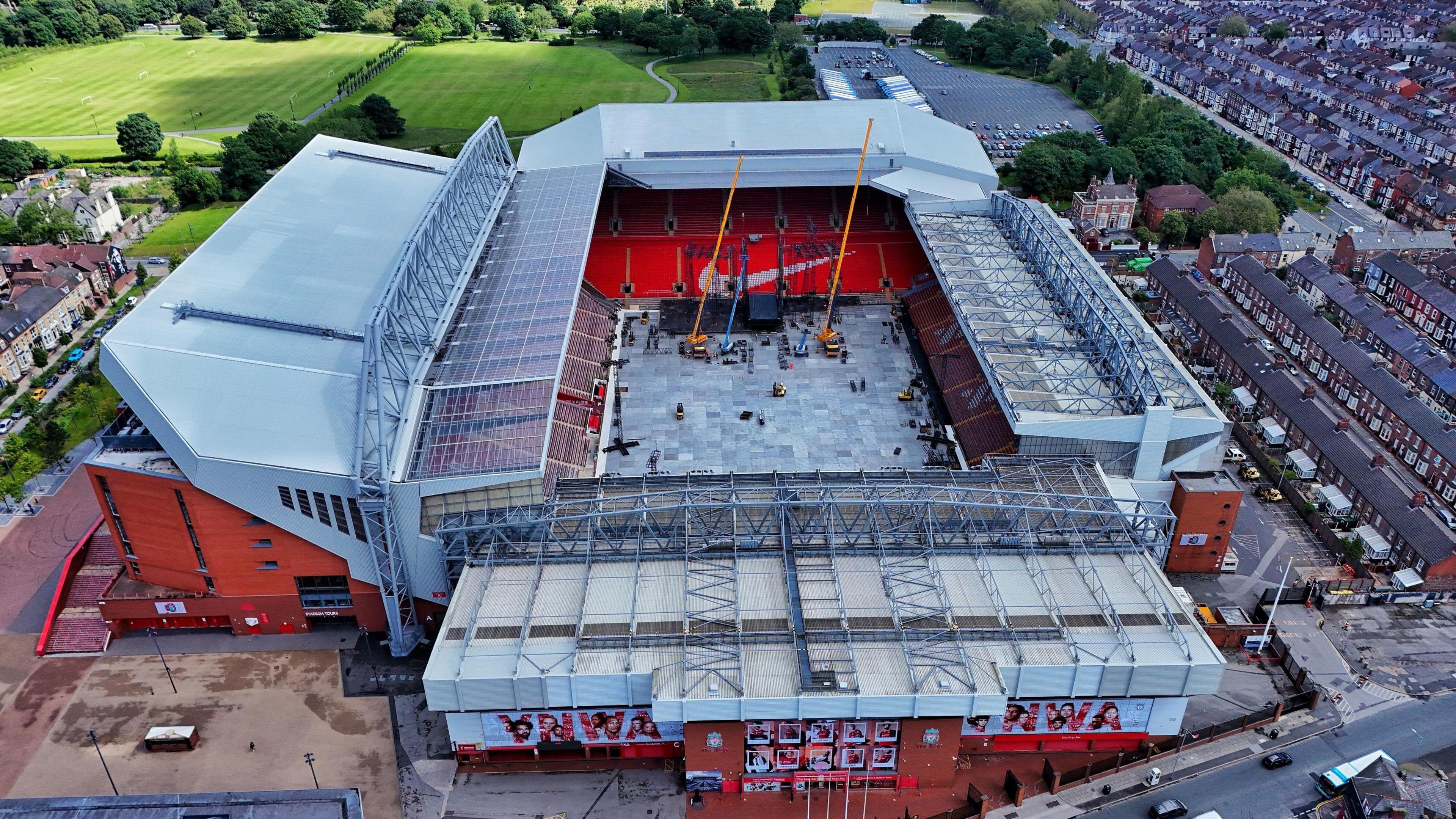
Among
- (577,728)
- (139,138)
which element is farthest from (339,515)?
(139,138)

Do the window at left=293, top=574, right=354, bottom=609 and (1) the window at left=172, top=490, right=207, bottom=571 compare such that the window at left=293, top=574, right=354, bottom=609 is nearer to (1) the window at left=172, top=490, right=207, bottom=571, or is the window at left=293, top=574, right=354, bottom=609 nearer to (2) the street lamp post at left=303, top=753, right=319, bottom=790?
(1) the window at left=172, top=490, right=207, bottom=571

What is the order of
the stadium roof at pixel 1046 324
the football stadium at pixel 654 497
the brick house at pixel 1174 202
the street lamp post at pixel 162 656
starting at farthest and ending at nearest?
the brick house at pixel 1174 202 → the stadium roof at pixel 1046 324 → the street lamp post at pixel 162 656 → the football stadium at pixel 654 497

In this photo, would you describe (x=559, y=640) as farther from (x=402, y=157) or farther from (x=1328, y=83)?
(x=1328, y=83)

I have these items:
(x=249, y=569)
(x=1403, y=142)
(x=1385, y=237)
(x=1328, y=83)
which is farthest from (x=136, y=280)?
(x=1328, y=83)

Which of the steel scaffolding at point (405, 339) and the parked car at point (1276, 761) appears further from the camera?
the steel scaffolding at point (405, 339)

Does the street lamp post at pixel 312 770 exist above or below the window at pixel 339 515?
below

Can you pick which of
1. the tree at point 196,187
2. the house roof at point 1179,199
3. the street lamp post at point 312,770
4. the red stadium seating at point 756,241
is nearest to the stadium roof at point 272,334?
the street lamp post at point 312,770

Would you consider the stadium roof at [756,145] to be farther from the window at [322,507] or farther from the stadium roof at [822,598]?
the window at [322,507]
